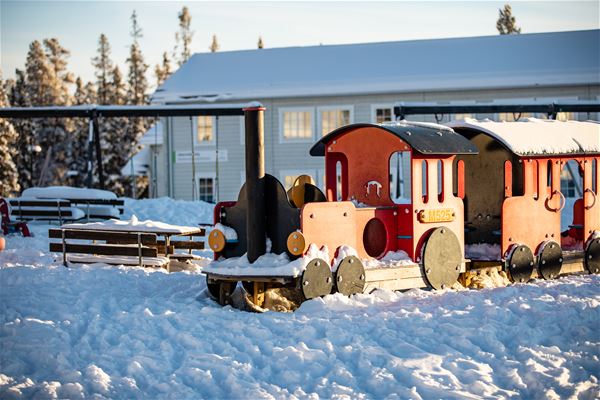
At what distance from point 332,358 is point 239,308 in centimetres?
275

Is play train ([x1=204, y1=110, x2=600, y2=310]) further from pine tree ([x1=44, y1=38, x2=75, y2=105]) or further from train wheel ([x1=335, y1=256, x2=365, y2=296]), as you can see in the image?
pine tree ([x1=44, y1=38, x2=75, y2=105])

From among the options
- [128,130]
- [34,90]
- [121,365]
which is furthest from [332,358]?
[34,90]

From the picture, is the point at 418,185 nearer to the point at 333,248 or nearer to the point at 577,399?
the point at 333,248

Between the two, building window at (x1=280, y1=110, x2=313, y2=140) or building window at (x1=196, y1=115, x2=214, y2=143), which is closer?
building window at (x1=280, y1=110, x2=313, y2=140)

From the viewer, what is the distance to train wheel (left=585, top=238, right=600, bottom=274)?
15891 mm

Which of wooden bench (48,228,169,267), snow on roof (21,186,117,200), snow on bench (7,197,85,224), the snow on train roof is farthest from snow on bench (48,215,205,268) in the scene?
snow on roof (21,186,117,200)

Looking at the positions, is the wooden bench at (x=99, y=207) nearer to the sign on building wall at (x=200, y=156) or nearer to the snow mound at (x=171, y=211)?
the snow mound at (x=171, y=211)

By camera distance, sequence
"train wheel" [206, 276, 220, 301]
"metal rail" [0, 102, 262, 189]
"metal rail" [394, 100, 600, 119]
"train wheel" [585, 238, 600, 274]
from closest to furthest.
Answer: "train wheel" [206, 276, 220, 301] → "train wheel" [585, 238, 600, 274] → "metal rail" [394, 100, 600, 119] → "metal rail" [0, 102, 262, 189]

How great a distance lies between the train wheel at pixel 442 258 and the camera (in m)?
13.4

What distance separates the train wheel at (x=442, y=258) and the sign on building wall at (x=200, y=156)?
21.8 m

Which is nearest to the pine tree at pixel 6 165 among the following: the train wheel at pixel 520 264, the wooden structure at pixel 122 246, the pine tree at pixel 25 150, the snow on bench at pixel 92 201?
the pine tree at pixel 25 150

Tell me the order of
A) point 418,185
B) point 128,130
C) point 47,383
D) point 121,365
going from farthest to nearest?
point 128,130 → point 418,185 → point 121,365 → point 47,383

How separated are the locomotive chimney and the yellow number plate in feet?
8.17

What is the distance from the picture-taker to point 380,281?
42.0ft
